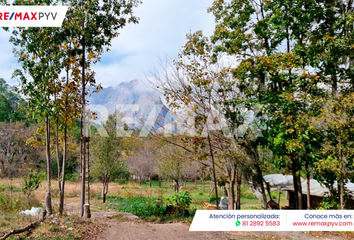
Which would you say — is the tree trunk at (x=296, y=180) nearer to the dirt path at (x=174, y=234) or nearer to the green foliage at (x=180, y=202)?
the dirt path at (x=174, y=234)

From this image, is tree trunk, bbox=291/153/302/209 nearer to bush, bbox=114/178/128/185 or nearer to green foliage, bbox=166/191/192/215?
green foliage, bbox=166/191/192/215

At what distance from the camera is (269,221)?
7570 millimetres

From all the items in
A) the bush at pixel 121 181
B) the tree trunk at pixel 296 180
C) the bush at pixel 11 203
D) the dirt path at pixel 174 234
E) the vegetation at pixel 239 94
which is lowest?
the bush at pixel 121 181

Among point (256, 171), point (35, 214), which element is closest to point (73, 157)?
point (35, 214)

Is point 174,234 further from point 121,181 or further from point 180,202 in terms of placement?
point 121,181

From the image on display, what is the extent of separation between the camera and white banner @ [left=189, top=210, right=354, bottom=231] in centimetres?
729

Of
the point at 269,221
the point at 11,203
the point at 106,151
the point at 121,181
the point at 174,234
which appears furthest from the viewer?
the point at 121,181

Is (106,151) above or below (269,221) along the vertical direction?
above

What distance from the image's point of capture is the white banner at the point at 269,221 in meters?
7.29

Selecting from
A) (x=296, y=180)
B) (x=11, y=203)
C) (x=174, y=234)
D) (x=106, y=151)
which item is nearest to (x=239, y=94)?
(x=296, y=180)

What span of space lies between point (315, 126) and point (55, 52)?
285 inches

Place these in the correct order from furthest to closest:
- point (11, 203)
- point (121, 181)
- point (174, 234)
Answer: point (121, 181), point (11, 203), point (174, 234)

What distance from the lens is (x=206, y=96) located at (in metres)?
9.04

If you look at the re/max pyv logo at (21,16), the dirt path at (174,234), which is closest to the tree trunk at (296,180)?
the dirt path at (174,234)
